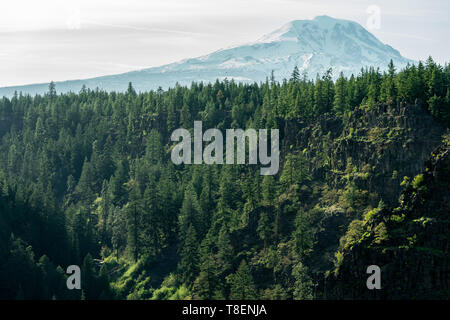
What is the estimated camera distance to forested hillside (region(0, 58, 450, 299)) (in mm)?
79125

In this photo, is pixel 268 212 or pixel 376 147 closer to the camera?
pixel 376 147

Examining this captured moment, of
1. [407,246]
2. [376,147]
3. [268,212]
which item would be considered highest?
[376,147]

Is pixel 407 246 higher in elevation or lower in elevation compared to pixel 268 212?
lower

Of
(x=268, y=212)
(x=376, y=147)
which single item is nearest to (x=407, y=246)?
(x=376, y=147)

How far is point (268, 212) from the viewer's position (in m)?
93.1

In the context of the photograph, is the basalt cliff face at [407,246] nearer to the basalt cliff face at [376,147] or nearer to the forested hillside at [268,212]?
the forested hillside at [268,212]

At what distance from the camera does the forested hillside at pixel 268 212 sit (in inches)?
3115

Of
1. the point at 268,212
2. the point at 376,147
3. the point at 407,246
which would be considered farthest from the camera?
the point at 268,212

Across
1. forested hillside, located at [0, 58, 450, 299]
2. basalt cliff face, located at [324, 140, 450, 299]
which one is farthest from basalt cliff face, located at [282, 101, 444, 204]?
basalt cliff face, located at [324, 140, 450, 299]

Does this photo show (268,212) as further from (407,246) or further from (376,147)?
(407,246)

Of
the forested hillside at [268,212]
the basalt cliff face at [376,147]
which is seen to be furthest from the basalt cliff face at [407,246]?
the basalt cliff face at [376,147]

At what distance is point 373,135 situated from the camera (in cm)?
9112

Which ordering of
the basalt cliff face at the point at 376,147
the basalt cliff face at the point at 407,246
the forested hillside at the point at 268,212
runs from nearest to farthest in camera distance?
the basalt cliff face at the point at 407,246 → the forested hillside at the point at 268,212 → the basalt cliff face at the point at 376,147
